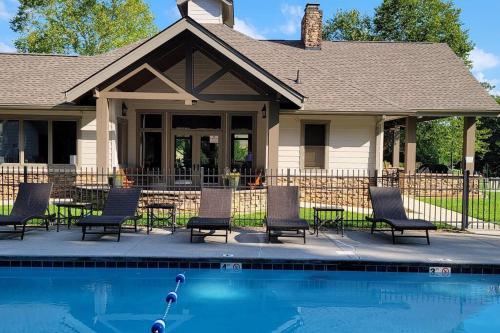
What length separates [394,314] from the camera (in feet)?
22.1

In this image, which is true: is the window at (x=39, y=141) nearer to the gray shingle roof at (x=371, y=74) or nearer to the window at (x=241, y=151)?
the window at (x=241, y=151)

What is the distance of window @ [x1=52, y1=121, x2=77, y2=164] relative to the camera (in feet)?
56.2

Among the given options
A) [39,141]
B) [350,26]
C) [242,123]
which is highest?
[350,26]

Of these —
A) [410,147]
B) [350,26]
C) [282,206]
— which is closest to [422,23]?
[350,26]

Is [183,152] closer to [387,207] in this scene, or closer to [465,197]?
[387,207]

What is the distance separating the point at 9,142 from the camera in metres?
17.2

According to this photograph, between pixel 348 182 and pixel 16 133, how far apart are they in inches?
492

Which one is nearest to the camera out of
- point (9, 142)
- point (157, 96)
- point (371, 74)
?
point (157, 96)

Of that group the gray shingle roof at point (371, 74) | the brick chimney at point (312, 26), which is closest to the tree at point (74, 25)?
the gray shingle roof at point (371, 74)

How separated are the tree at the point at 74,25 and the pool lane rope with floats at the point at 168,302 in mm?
30298

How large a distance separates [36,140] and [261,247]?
1191cm

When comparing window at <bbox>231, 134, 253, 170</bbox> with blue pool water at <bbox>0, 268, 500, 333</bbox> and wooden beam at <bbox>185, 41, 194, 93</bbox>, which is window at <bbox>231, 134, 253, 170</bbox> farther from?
blue pool water at <bbox>0, 268, 500, 333</bbox>

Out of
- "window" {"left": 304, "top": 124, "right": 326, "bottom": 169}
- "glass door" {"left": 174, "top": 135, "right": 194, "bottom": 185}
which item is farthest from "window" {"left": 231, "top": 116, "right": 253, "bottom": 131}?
"window" {"left": 304, "top": 124, "right": 326, "bottom": 169}

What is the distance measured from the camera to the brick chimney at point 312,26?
67.9 feet
